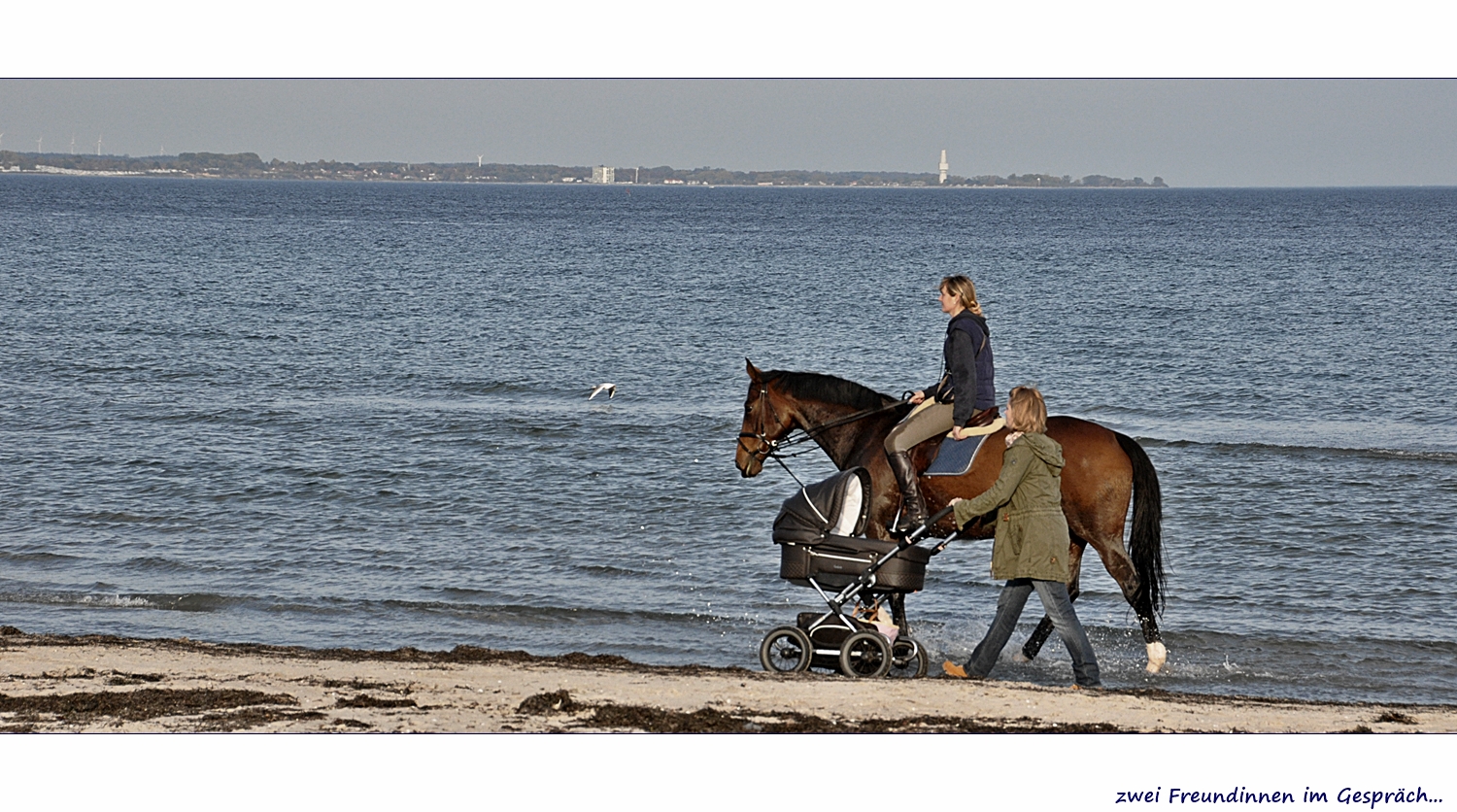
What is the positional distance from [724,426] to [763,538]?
747cm

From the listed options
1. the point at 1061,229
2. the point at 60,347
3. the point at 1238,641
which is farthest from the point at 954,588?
the point at 1061,229

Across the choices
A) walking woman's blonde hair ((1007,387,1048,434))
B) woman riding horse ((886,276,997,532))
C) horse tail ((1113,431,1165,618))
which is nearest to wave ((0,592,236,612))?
woman riding horse ((886,276,997,532))

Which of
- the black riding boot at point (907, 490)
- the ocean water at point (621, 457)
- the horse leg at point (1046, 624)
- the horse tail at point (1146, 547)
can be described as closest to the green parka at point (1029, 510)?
the black riding boot at point (907, 490)

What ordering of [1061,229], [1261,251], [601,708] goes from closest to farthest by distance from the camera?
[601,708] → [1261,251] → [1061,229]

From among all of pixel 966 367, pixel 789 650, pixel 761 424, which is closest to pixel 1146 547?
pixel 966 367

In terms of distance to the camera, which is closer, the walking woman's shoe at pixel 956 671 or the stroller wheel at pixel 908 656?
the walking woman's shoe at pixel 956 671

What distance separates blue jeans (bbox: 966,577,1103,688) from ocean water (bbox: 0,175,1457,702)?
1.46 m

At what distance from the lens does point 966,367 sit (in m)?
8.44

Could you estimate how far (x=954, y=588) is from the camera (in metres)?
12.5

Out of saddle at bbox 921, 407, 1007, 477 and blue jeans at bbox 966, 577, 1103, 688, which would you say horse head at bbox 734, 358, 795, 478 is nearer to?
saddle at bbox 921, 407, 1007, 477

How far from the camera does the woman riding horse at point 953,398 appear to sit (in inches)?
331

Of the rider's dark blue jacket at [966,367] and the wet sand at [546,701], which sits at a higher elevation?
the rider's dark blue jacket at [966,367]

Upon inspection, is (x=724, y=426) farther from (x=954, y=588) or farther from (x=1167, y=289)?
(x=1167, y=289)

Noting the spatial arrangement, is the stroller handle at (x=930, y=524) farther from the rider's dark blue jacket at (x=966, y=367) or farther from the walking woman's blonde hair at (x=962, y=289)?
the walking woman's blonde hair at (x=962, y=289)
